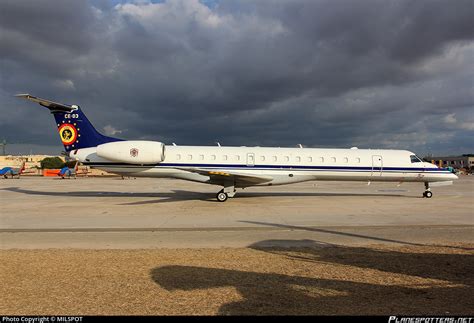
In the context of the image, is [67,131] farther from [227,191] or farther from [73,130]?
[227,191]

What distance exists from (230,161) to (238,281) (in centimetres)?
1394

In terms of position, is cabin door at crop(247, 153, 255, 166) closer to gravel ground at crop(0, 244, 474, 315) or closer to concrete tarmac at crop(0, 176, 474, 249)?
concrete tarmac at crop(0, 176, 474, 249)

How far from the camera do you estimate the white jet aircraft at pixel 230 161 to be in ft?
60.0

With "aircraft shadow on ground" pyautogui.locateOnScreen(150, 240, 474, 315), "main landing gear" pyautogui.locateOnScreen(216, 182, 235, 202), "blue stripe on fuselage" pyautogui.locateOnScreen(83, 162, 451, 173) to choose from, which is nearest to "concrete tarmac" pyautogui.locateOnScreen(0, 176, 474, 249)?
"main landing gear" pyautogui.locateOnScreen(216, 182, 235, 202)

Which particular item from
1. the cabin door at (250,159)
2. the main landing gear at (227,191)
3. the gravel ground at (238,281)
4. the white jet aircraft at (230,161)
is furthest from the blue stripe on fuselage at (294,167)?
the gravel ground at (238,281)

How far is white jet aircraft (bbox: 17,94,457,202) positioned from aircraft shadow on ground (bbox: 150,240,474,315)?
1174cm

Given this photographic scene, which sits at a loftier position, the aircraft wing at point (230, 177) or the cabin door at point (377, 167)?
the cabin door at point (377, 167)

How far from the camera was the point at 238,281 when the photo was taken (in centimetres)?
541

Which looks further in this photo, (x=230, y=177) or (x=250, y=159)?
(x=250, y=159)

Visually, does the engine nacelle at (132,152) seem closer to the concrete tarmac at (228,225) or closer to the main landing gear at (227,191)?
the concrete tarmac at (228,225)


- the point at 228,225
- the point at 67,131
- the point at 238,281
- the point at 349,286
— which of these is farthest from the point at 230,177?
the point at 349,286

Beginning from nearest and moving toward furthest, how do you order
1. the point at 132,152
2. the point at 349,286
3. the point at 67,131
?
the point at 349,286 < the point at 132,152 < the point at 67,131

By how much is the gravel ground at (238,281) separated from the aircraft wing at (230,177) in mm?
9751

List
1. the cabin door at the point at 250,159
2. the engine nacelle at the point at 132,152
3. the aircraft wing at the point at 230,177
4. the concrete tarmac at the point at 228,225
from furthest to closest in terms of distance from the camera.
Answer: the cabin door at the point at 250,159 < the engine nacelle at the point at 132,152 < the aircraft wing at the point at 230,177 < the concrete tarmac at the point at 228,225
